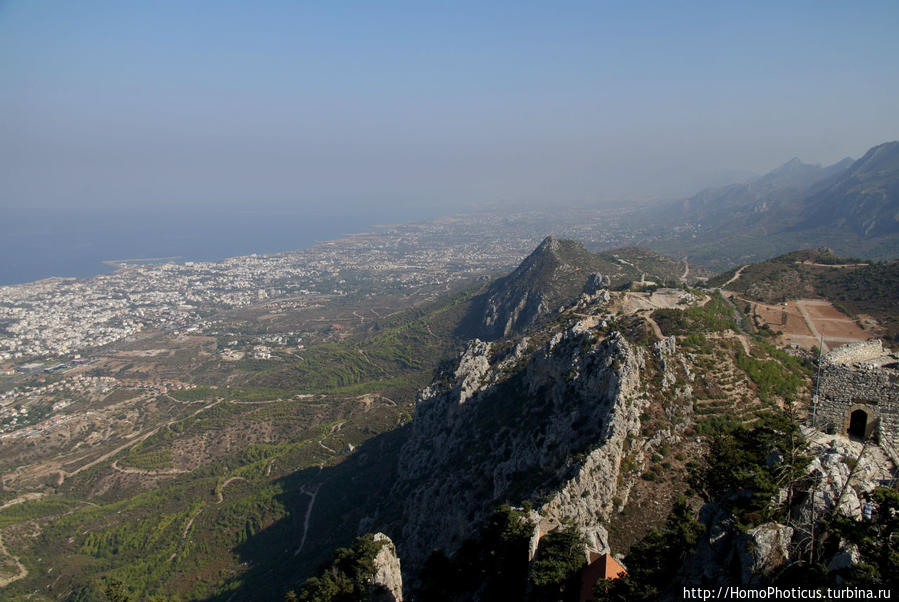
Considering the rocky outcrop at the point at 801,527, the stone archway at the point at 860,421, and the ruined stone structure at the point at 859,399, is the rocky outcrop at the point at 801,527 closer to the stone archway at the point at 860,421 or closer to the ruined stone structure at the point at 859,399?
the stone archway at the point at 860,421

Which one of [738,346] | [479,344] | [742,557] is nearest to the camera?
[742,557]

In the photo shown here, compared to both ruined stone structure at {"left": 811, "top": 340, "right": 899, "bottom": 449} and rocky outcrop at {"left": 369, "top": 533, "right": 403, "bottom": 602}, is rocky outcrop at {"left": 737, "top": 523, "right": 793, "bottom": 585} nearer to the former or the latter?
ruined stone structure at {"left": 811, "top": 340, "right": 899, "bottom": 449}

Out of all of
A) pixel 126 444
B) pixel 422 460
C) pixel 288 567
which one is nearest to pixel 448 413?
pixel 422 460

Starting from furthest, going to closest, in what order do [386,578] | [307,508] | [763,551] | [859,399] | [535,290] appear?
[535,290] → [307,508] → [386,578] → [859,399] → [763,551]

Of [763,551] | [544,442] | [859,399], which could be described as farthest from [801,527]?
[544,442]

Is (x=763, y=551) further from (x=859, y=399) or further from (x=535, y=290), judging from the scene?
(x=535, y=290)

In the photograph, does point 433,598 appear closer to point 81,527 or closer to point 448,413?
point 448,413

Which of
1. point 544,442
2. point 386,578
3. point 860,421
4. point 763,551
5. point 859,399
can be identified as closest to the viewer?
point 763,551
